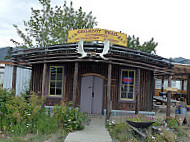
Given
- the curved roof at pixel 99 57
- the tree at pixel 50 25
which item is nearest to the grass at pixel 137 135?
the curved roof at pixel 99 57

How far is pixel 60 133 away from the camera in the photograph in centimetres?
588

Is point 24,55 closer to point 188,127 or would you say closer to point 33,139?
point 33,139

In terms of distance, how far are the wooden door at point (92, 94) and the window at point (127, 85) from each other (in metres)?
1.09

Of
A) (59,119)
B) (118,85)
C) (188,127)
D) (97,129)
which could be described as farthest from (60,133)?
(188,127)

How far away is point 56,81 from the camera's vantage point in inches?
381

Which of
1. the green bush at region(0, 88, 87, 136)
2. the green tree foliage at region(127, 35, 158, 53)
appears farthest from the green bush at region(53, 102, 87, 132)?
the green tree foliage at region(127, 35, 158, 53)

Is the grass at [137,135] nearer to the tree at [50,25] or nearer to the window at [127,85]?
the window at [127,85]

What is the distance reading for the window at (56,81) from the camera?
964 cm

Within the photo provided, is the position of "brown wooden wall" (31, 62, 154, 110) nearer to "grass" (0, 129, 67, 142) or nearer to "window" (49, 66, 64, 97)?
"window" (49, 66, 64, 97)

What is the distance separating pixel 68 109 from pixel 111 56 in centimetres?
298

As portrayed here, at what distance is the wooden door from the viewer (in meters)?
9.46

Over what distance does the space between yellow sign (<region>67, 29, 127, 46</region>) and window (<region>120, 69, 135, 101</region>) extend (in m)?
1.88

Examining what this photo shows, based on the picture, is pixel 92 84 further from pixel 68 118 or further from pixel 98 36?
pixel 68 118

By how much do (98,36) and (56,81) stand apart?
3.56 metres
